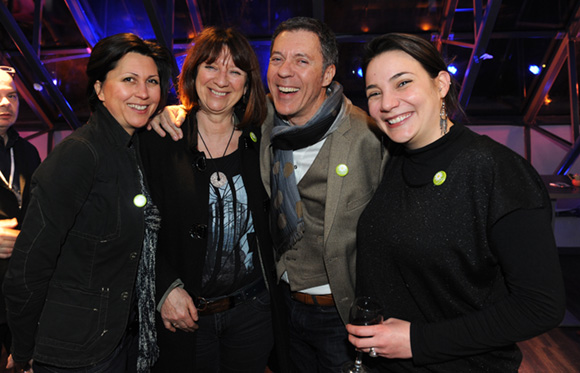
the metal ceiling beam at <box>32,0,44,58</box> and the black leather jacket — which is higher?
the metal ceiling beam at <box>32,0,44,58</box>

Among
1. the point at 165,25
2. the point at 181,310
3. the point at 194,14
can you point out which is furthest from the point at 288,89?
the point at 194,14

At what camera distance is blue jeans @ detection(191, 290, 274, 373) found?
1.94 metres

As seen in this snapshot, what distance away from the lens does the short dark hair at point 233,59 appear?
1.92 meters

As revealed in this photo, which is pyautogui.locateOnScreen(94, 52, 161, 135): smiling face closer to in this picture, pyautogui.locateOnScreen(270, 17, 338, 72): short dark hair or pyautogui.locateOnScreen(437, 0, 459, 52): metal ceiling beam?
pyautogui.locateOnScreen(270, 17, 338, 72): short dark hair

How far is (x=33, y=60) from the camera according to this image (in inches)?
205

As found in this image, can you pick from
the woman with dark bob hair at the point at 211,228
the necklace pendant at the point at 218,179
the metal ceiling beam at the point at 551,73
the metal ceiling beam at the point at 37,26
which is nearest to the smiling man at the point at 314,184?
the woman with dark bob hair at the point at 211,228

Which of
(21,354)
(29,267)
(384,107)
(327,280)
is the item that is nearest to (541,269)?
(384,107)

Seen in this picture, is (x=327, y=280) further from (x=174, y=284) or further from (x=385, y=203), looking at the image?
(x=174, y=284)

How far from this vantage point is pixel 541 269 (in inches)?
46.0

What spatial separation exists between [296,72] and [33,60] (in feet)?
15.2

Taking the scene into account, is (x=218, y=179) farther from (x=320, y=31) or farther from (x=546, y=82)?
(x=546, y=82)

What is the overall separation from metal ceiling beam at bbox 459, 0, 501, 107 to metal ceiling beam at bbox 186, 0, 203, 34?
132 inches

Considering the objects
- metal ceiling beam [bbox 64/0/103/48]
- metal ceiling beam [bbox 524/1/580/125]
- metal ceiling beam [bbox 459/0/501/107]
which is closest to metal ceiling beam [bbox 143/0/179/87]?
metal ceiling beam [bbox 64/0/103/48]

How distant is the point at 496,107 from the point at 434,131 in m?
5.72
